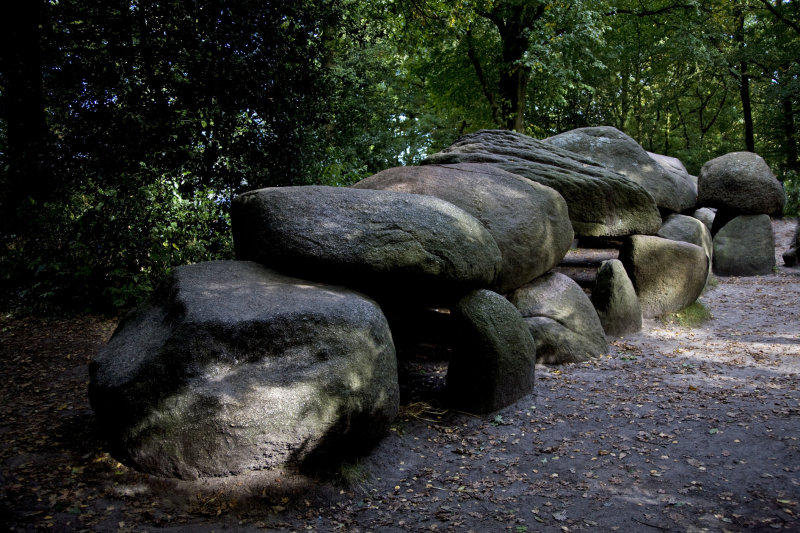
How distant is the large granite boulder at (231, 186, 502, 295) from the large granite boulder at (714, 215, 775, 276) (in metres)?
10.9

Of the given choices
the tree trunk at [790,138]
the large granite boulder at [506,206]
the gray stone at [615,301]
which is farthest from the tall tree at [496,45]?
the tree trunk at [790,138]

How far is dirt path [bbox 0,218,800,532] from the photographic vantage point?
3727 millimetres

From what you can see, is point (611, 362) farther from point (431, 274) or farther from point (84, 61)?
point (84, 61)

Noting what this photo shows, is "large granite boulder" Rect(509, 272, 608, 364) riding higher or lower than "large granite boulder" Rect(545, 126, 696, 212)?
lower

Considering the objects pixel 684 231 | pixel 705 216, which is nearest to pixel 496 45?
pixel 705 216

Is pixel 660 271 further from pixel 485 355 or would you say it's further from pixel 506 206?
pixel 485 355

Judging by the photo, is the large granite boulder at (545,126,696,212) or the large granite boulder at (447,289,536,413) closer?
the large granite boulder at (447,289,536,413)

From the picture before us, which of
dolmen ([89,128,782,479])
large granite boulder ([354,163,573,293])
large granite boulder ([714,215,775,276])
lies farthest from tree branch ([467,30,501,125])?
large granite boulder ([354,163,573,293])

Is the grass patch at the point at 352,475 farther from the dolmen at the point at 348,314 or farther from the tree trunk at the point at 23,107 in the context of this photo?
the tree trunk at the point at 23,107

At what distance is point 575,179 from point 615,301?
6.54 feet

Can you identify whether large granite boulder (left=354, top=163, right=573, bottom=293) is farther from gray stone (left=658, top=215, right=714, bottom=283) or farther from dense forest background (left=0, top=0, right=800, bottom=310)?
gray stone (left=658, top=215, right=714, bottom=283)

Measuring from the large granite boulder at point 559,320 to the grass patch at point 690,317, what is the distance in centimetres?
230

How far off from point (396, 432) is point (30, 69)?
769 cm

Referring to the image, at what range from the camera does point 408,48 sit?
15328 millimetres
